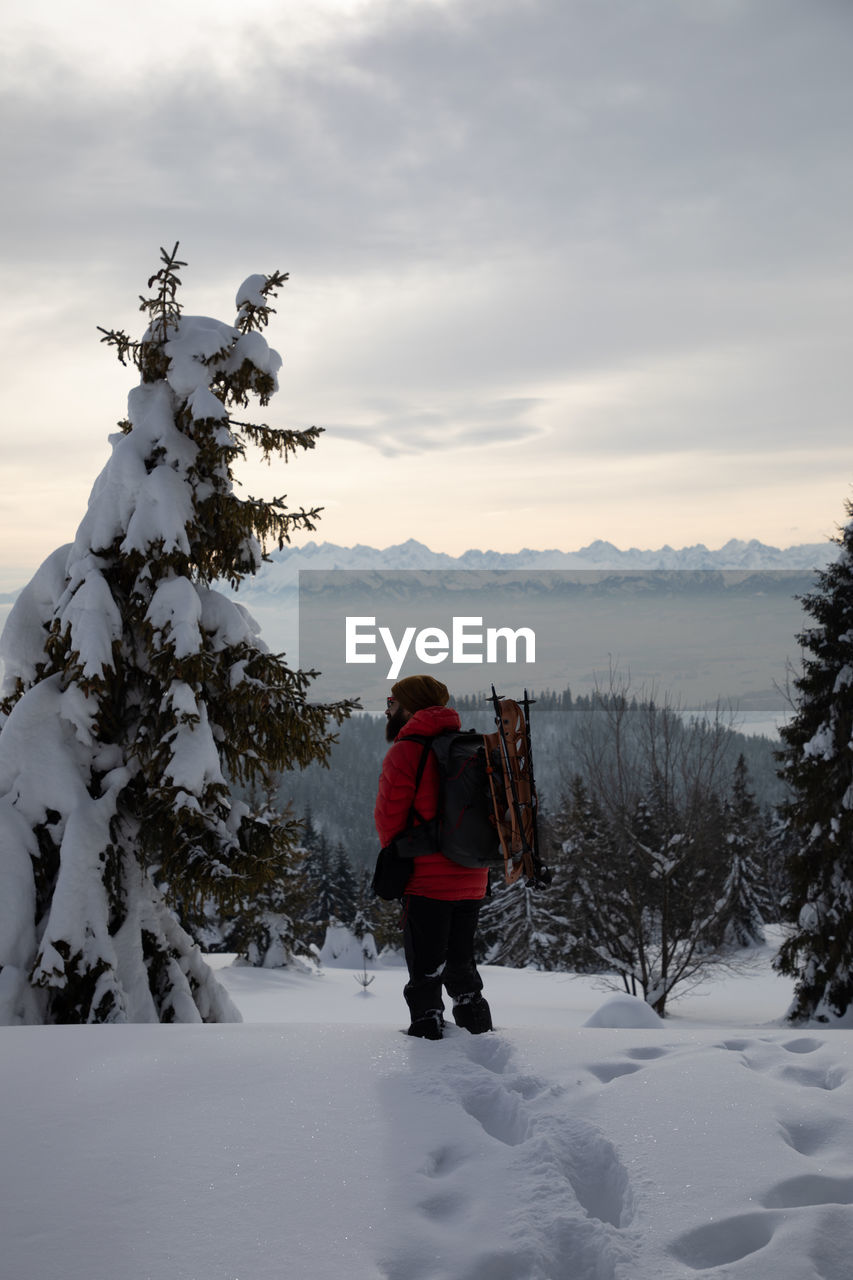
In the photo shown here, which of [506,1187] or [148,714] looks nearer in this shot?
[506,1187]

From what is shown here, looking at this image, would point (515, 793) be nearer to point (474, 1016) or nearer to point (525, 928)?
point (474, 1016)

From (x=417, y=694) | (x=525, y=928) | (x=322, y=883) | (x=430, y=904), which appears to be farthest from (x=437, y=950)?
(x=322, y=883)

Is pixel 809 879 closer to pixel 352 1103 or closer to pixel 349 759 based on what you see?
pixel 352 1103

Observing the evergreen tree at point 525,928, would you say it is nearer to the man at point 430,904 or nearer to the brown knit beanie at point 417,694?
the man at point 430,904

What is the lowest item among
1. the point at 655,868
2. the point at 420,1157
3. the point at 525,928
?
the point at 525,928

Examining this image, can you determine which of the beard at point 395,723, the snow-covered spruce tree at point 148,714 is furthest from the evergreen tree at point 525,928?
the beard at point 395,723

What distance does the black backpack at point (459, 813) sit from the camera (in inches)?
203

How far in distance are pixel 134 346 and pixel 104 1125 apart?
23.5 feet

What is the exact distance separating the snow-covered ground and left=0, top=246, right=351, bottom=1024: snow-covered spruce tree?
237 cm

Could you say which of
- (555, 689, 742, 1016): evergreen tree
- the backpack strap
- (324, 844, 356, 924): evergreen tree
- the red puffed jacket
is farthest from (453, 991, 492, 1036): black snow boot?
(324, 844, 356, 924): evergreen tree

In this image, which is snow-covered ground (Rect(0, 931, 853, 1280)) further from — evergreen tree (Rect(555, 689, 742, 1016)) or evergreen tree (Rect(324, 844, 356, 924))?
evergreen tree (Rect(324, 844, 356, 924))

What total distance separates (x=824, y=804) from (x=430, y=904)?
1510 centimetres

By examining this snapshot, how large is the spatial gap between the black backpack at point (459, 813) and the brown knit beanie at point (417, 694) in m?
0.31

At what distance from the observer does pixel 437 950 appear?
5.25m
